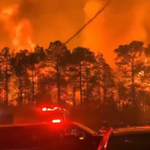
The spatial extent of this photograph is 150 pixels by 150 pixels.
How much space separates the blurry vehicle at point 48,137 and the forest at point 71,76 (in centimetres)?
4128

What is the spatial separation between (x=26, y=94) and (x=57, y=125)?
4980 centimetres

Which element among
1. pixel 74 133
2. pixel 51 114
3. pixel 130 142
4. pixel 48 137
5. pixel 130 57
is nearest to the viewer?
pixel 130 142

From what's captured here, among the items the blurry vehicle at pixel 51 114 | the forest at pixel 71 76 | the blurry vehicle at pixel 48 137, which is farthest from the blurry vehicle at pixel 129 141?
the forest at pixel 71 76

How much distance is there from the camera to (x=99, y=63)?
5894 centimetres

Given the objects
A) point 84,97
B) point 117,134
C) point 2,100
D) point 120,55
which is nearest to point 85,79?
point 84,97

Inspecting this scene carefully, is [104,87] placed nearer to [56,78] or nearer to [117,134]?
[56,78]

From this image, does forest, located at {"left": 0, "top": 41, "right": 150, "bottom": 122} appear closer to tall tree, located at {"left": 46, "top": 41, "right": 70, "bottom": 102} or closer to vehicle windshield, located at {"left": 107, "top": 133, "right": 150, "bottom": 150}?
tall tree, located at {"left": 46, "top": 41, "right": 70, "bottom": 102}

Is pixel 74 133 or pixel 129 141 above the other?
pixel 74 133

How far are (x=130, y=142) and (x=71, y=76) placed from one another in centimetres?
5206

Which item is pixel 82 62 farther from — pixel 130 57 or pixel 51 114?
pixel 51 114

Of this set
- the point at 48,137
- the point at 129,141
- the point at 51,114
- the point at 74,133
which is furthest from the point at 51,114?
the point at 129,141

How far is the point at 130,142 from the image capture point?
7.68 m

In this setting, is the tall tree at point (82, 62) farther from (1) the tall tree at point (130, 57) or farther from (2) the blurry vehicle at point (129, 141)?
(2) the blurry vehicle at point (129, 141)

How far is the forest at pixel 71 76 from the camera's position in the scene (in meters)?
55.2
